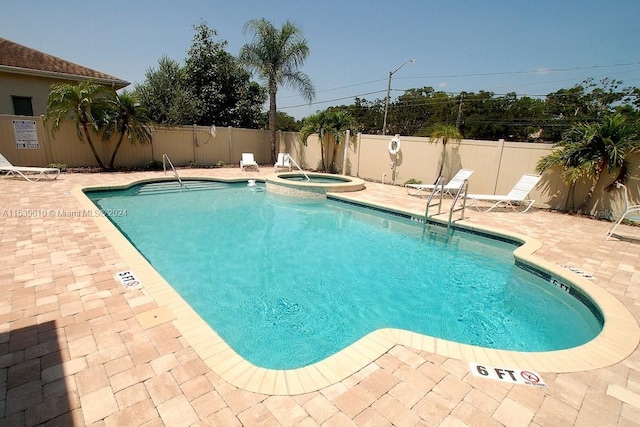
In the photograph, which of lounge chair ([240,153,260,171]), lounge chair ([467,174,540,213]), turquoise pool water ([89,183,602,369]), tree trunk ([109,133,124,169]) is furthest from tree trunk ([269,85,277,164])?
lounge chair ([467,174,540,213])

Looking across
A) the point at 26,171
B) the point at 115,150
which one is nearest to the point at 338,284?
the point at 26,171

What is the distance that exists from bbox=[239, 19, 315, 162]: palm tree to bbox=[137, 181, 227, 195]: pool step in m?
5.67

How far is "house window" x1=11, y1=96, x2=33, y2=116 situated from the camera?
13.1 meters

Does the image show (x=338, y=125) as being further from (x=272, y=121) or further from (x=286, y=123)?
(x=286, y=123)

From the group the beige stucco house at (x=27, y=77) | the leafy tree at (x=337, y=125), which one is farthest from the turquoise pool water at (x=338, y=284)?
the beige stucco house at (x=27, y=77)

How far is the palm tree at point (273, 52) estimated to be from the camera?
14.6 metres

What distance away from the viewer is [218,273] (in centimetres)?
504

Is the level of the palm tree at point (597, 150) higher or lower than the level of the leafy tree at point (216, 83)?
lower

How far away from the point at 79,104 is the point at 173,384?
1242 centimetres

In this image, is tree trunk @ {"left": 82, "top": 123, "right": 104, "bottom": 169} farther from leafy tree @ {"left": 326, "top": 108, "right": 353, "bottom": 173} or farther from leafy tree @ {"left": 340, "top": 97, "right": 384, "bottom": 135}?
leafy tree @ {"left": 340, "top": 97, "right": 384, "bottom": 135}

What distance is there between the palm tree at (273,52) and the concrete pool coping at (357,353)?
1344 cm

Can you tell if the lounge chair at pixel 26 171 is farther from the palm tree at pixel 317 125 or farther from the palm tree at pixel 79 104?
the palm tree at pixel 317 125

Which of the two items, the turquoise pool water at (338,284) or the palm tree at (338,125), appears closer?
the turquoise pool water at (338,284)

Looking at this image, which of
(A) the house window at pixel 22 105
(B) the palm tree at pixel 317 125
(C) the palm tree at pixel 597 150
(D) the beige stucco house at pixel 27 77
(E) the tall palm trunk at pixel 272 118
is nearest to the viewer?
(C) the palm tree at pixel 597 150
